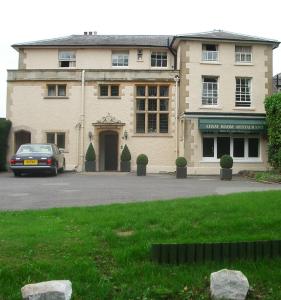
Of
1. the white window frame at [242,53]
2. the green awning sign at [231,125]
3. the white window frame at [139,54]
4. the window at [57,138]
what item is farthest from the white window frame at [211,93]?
the window at [57,138]

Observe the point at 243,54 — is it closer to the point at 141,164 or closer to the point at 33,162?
the point at 141,164

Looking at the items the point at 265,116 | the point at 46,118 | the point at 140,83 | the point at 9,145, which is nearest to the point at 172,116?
the point at 140,83

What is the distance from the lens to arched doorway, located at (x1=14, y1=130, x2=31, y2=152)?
98.4 feet

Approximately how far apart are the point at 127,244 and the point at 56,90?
24.6 metres

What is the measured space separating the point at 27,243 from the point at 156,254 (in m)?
1.89

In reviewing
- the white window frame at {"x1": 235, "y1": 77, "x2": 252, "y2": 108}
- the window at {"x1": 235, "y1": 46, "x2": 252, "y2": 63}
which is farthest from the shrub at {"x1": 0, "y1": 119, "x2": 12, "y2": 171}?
the window at {"x1": 235, "y1": 46, "x2": 252, "y2": 63}

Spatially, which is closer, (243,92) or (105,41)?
(243,92)

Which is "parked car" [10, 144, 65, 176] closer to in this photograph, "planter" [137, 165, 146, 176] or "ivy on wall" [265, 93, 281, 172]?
"planter" [137, 165, 146, 176]

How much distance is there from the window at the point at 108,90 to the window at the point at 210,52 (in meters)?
6.05

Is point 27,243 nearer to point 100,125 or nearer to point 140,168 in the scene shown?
point 140,168

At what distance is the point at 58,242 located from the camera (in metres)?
6.55

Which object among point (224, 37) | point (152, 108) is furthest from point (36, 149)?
point (224, 37)

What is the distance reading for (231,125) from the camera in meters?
27.5

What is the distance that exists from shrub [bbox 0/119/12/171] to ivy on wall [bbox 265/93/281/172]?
16257 millimetres
